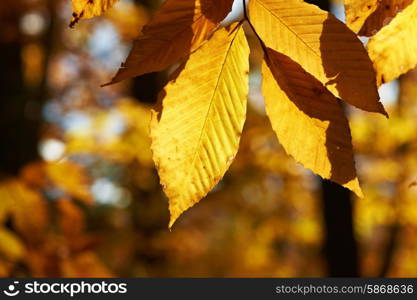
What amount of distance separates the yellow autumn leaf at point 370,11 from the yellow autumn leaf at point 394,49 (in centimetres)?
2

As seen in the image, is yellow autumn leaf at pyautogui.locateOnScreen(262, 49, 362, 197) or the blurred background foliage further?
the blurred background foliage

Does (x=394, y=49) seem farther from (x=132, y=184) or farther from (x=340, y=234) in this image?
(x=132, y=184)

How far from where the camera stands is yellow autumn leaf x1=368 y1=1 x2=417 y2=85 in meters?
0.48

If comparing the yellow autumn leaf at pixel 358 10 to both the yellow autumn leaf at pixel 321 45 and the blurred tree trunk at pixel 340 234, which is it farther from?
the blurred tree trunk at pixel 340 234

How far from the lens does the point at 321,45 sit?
1.41 ft

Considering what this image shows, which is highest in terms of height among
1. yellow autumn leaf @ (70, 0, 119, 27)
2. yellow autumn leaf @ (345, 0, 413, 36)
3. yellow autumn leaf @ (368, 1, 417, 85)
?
yellow autumn leaf @ (70, 0, 119, 27)

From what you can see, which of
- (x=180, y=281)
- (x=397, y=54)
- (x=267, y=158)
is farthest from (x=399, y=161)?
(x=397, y=54)

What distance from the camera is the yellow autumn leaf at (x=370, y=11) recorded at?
1.51ft

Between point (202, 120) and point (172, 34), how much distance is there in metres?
0.08

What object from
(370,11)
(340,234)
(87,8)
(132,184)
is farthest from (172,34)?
(132,184)

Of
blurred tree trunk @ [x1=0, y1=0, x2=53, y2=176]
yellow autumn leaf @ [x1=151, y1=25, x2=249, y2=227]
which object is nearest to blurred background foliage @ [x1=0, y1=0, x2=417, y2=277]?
blurred tree trunk @ [x1=0, y1=0, x2=53, y2=176]

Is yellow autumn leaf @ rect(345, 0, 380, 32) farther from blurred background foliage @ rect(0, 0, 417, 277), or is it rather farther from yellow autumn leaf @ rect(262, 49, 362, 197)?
blurred background foliage @ rect(0, 0, 417, 277)

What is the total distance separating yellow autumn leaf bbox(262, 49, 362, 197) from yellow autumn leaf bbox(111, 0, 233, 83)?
0.06 meters

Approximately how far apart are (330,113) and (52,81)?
6.84 meters
